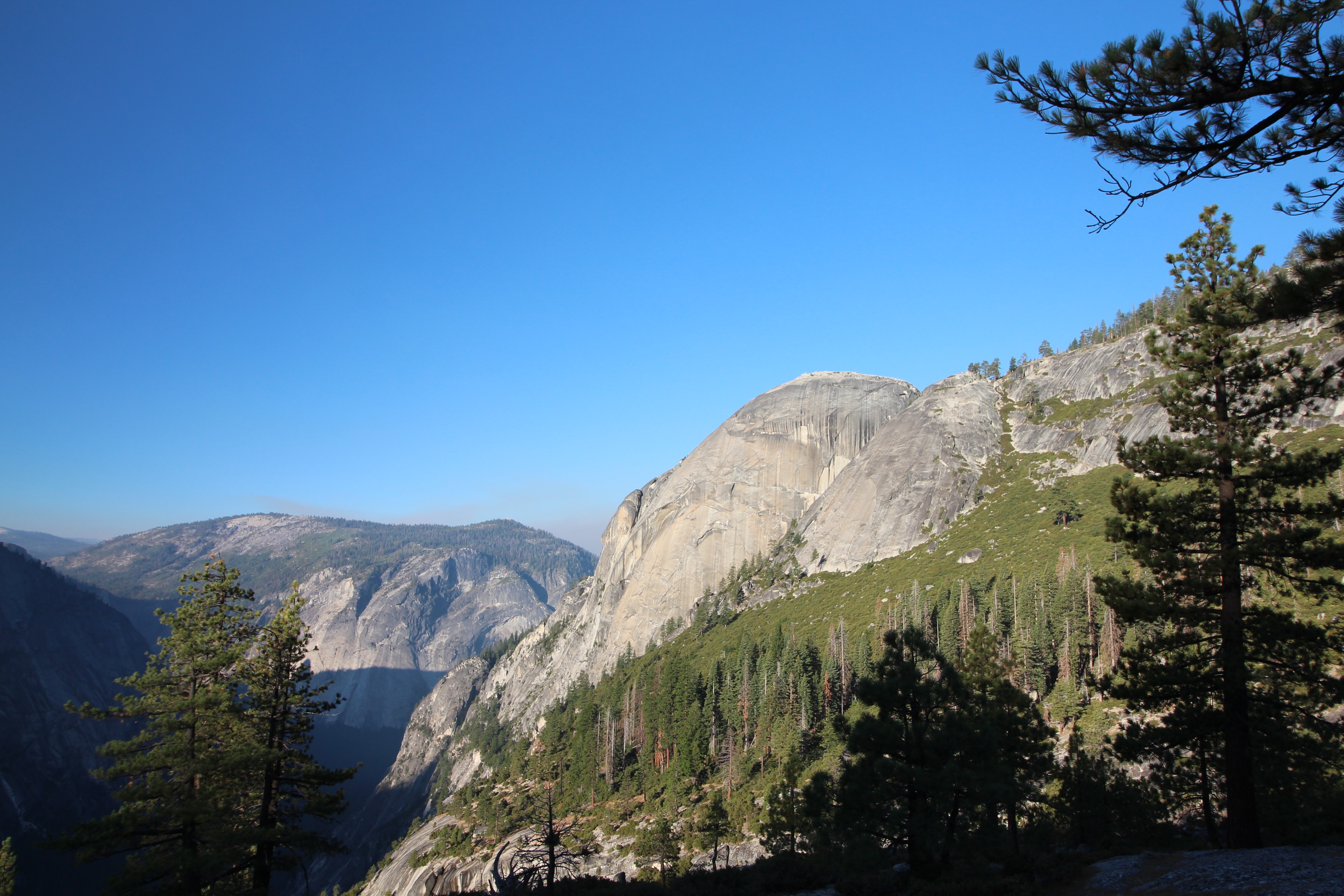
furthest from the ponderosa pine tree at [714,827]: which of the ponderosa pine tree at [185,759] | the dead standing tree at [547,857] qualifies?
the ponderosa pine tree at [185,759]

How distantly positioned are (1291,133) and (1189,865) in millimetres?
12813

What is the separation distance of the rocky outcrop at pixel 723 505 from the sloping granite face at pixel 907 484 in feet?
31.3

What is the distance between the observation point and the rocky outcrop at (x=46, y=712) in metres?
121

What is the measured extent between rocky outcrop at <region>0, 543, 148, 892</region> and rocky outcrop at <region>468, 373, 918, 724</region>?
81.9 metres

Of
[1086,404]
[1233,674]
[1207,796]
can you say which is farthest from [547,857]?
[1086,404]

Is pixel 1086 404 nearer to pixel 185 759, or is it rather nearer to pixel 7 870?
pixel 185 759

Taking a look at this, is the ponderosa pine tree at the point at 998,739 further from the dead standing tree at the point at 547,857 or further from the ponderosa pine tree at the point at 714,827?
the ponderosa pine tree at the point at 714,827

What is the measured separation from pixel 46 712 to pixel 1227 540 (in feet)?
684

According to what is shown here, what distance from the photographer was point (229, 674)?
19.6 meters

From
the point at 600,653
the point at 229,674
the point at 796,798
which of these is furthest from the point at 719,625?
the point at 229,674

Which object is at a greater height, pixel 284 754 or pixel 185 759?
pixel 185 759

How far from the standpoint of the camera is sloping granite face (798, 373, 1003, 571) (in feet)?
337

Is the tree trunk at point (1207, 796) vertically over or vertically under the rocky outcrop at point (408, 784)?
over

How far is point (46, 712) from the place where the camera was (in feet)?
481
